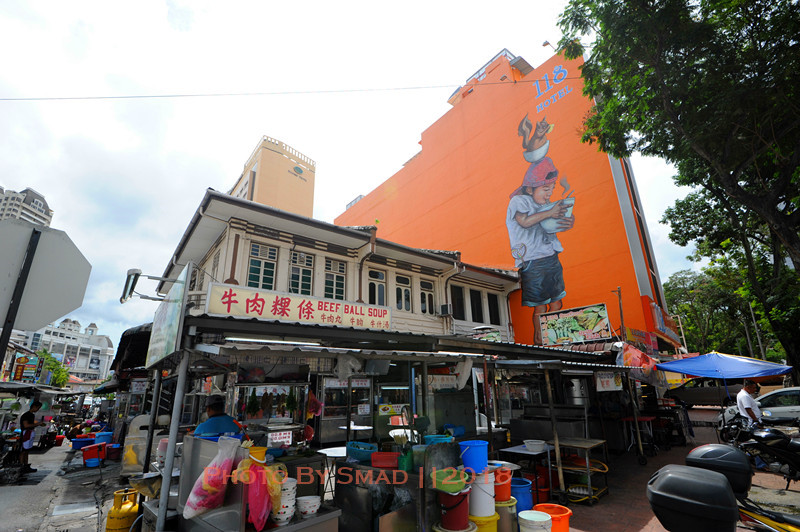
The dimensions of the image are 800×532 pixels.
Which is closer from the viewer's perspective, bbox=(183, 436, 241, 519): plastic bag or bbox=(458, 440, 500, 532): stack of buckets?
bbox=(183, 436, 241, 519): plastic bag

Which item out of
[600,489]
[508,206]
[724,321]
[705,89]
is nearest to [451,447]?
[600,489]

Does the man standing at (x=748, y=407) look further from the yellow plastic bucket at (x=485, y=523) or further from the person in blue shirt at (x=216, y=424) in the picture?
the person in blue shirt at (x=216, y=424)

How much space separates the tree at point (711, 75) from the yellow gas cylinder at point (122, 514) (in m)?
14.3

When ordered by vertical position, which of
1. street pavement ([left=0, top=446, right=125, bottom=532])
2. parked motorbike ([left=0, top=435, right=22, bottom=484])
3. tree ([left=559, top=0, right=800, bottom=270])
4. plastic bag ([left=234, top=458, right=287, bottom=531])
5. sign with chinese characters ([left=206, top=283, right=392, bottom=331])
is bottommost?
street pavement ([left=0, top=446, right=125, bottom=532])

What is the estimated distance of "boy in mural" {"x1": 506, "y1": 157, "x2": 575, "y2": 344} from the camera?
19719 millimetres

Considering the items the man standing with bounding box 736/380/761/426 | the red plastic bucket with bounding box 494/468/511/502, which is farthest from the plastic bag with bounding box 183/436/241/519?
the man standing with bounding box 736/380/761/426

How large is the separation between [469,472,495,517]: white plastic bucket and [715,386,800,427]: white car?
12.8 meters

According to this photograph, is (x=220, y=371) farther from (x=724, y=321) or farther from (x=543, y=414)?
(x=724, y=321)

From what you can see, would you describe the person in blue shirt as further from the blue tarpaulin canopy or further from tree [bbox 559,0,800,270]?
the blue tarpaulin canopy

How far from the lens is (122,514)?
582cm

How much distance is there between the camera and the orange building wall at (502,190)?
18.2 meters

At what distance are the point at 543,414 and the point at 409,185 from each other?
959 inches

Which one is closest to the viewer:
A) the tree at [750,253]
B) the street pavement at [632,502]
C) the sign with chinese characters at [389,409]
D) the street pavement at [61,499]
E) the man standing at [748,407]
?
the street pavement at [632,502]

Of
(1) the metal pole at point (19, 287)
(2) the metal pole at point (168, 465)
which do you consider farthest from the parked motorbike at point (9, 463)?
(1) the metal pole at point (19, 287)
